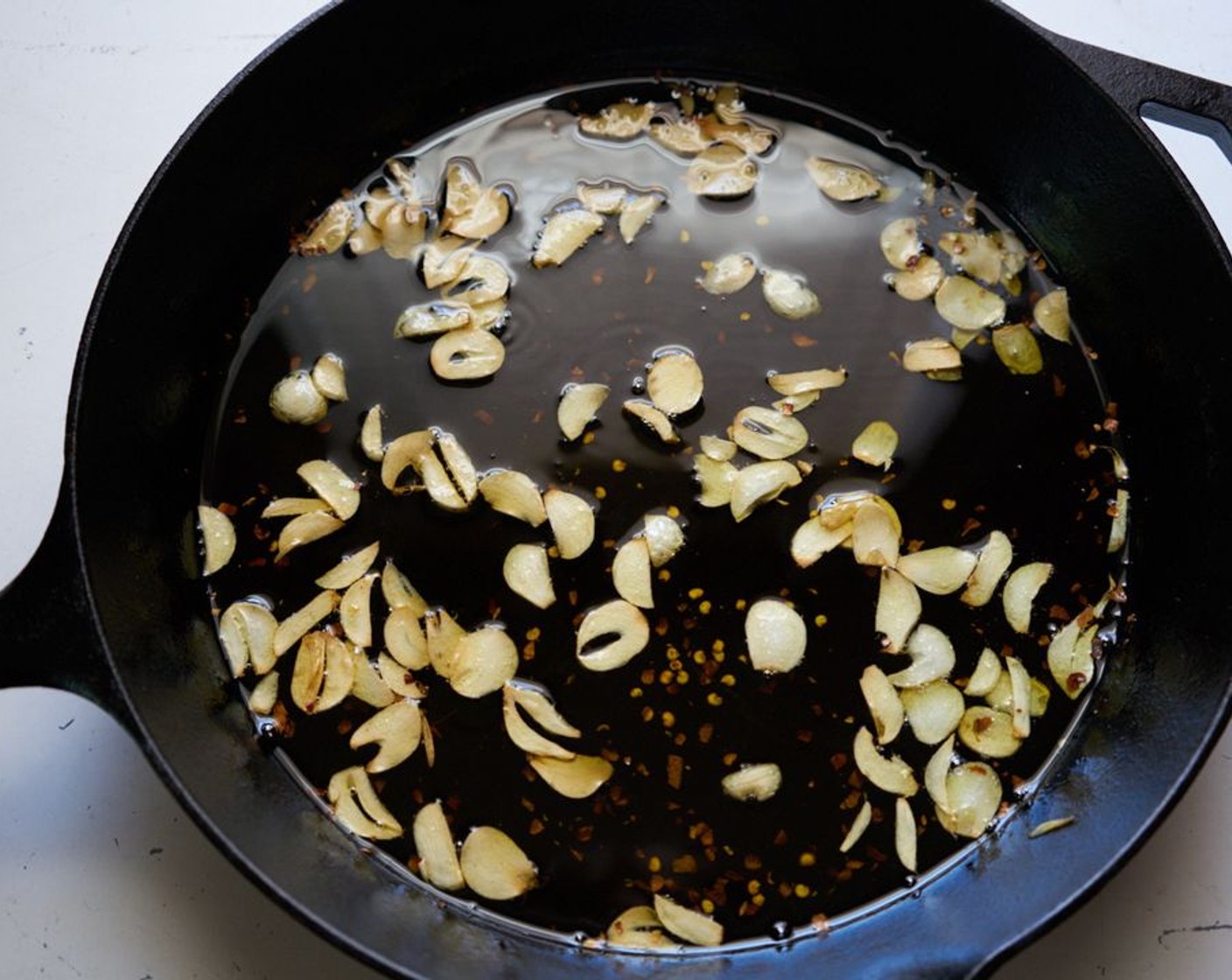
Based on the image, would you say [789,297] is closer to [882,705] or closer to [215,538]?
[882,705]

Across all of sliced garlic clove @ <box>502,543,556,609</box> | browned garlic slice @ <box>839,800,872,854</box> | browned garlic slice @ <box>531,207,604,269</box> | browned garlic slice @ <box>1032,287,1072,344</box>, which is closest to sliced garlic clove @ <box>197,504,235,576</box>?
sliced garlic clove @ <box>502,543,556,609</box>

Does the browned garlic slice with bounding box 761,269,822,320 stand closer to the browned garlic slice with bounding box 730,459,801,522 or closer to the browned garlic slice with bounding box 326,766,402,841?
the browned garlic slice with bounding box 730,459,801,522

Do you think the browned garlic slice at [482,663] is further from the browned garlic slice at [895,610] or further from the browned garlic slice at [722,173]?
the browned garlic slice at [722,173]

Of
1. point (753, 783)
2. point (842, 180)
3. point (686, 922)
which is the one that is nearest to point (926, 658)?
point (753, 783)

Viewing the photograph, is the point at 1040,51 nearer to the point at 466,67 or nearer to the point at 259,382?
the point at 466,67

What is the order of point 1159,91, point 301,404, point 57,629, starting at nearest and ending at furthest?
point 57,629
point 1159,91
point 301,404

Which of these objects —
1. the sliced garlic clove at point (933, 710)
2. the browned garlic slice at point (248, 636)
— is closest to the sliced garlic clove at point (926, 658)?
the sliced garlic clove at point (933, 710)
